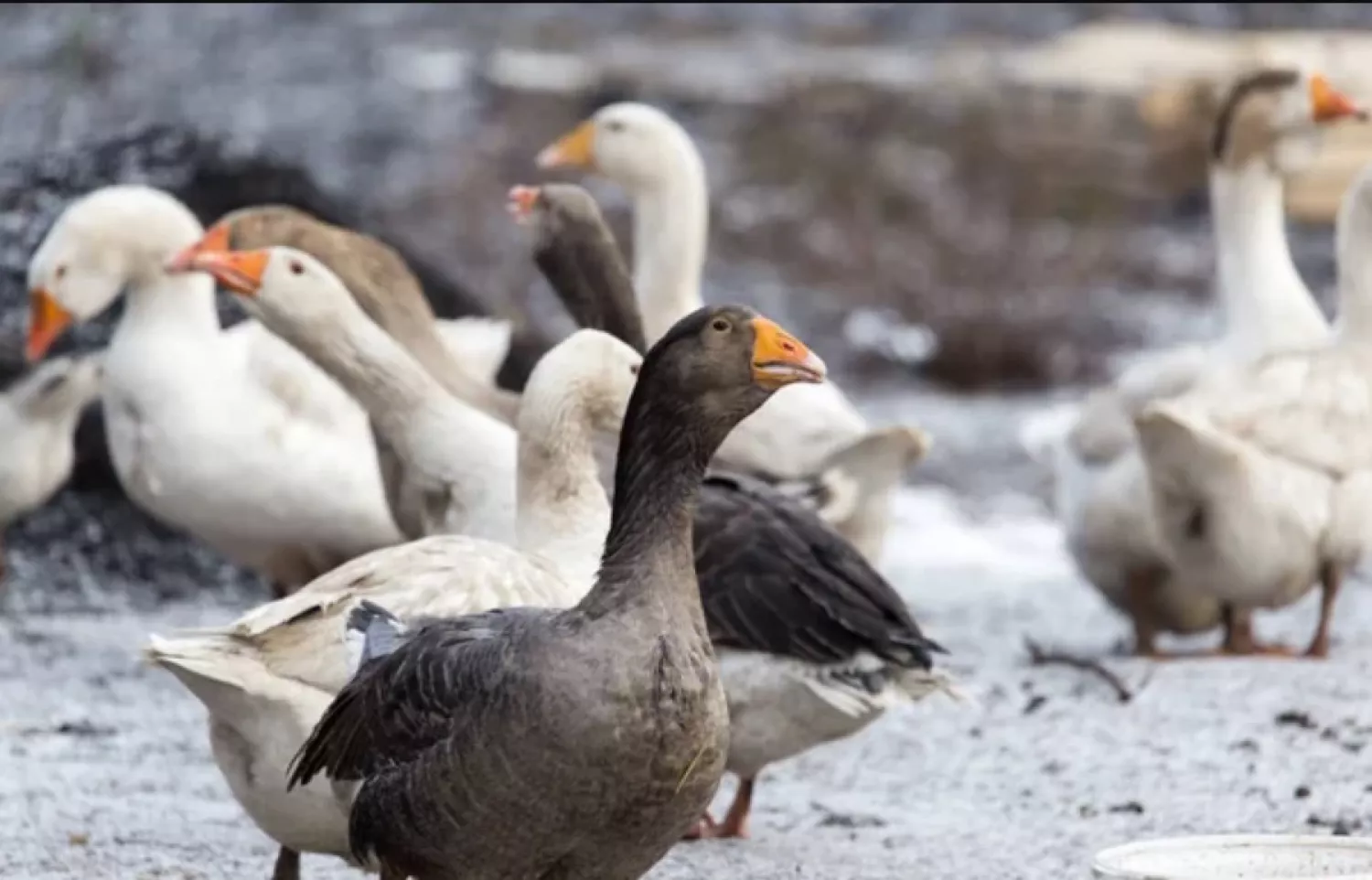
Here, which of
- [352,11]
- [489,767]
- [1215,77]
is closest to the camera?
[489,767]

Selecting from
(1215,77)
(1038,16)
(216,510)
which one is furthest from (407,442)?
(1038,16)

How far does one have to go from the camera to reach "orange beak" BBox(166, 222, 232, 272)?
7559 millimetres

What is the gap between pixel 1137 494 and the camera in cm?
941

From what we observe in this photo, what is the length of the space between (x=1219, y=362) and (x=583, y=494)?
4.32 m

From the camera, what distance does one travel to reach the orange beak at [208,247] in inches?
298

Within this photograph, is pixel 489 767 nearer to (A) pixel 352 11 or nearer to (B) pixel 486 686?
(B) pixel 486 686

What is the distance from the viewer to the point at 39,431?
32.8 ft

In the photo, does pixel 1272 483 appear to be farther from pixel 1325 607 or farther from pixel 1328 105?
pixel 1328 105

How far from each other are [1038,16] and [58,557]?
20.9 m

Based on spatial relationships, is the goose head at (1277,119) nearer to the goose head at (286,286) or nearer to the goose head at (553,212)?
the goose head at (553,212)

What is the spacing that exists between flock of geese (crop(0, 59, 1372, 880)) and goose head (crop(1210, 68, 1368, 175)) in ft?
0.05

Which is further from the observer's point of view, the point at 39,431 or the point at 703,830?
the point at 39,431

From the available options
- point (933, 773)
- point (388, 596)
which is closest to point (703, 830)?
point (933, 773)

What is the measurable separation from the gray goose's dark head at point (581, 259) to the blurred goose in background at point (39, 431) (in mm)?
2619
